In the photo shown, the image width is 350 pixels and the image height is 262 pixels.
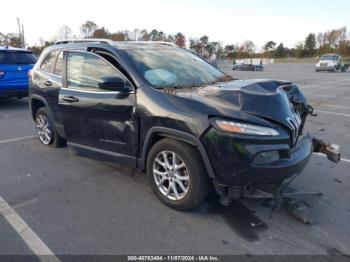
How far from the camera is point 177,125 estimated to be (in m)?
3.28

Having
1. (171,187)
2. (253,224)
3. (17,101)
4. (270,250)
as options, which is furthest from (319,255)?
(17,101)

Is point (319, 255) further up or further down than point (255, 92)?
further down

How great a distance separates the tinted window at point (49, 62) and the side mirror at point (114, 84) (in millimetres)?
2074

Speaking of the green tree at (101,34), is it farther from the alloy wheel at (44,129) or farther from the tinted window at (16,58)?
the alloy wheel at (44,129)

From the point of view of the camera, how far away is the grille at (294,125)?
3.22 m

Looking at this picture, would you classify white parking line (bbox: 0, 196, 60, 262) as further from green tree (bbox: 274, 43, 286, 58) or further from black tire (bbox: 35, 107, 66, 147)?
green tree (bbox: 274, 43, 286, 58)

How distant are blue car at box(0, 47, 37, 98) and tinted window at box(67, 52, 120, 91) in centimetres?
575

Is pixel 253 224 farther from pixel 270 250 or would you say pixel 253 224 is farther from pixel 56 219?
pixel 56 219

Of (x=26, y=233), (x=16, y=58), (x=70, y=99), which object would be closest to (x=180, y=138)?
(x=26, y=233)

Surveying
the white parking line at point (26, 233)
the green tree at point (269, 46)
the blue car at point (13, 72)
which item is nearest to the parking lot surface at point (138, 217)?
the white parking line at point (26, 233)

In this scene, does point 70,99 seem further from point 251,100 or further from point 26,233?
point 251,100

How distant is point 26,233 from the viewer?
10.3 feet

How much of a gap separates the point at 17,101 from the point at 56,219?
925 centimetres

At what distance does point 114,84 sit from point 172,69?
847 mm
